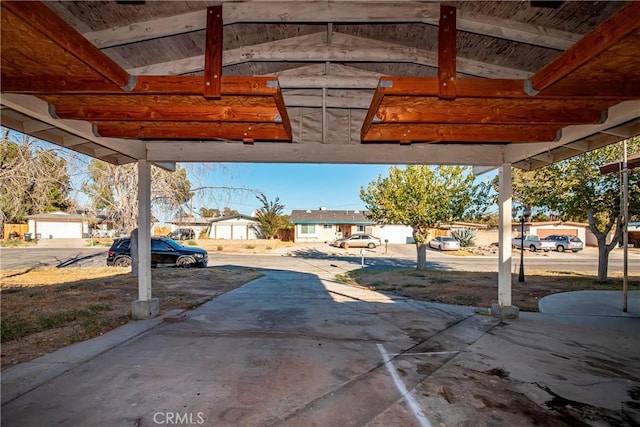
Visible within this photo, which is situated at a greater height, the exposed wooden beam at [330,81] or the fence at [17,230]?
the exposed wooden beam at [330,81]

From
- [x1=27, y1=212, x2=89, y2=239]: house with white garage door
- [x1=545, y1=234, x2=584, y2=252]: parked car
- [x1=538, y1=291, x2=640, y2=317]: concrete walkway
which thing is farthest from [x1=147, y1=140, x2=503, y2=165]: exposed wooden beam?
[x1=27, y1=212, x2=89, y2=239]: house with white garage door

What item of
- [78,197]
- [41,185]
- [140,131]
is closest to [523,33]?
[140,131]

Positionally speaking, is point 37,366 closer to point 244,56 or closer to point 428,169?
point 244,56

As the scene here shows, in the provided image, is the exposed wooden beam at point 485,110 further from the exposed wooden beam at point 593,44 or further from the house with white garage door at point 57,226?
the house with white garage door at point 57,226

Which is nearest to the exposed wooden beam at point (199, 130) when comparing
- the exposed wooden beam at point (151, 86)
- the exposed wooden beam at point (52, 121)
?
the exposed wooden beam at point (52, 121)

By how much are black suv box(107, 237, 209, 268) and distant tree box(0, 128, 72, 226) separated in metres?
5.53

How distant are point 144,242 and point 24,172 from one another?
5.21m

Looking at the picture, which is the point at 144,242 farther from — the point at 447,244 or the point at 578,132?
the point at 447,244

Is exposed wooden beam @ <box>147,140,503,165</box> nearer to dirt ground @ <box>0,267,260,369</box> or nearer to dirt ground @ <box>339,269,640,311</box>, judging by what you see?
dirt ground @ <box>0,267,260,369</box>

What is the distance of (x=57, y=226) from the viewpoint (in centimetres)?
3716

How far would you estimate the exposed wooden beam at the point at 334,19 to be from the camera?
331cm

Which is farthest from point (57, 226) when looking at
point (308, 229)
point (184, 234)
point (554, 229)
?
point (554, 229)

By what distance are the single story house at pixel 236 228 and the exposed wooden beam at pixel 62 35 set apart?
35462mm

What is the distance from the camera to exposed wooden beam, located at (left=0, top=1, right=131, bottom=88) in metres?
1.90
